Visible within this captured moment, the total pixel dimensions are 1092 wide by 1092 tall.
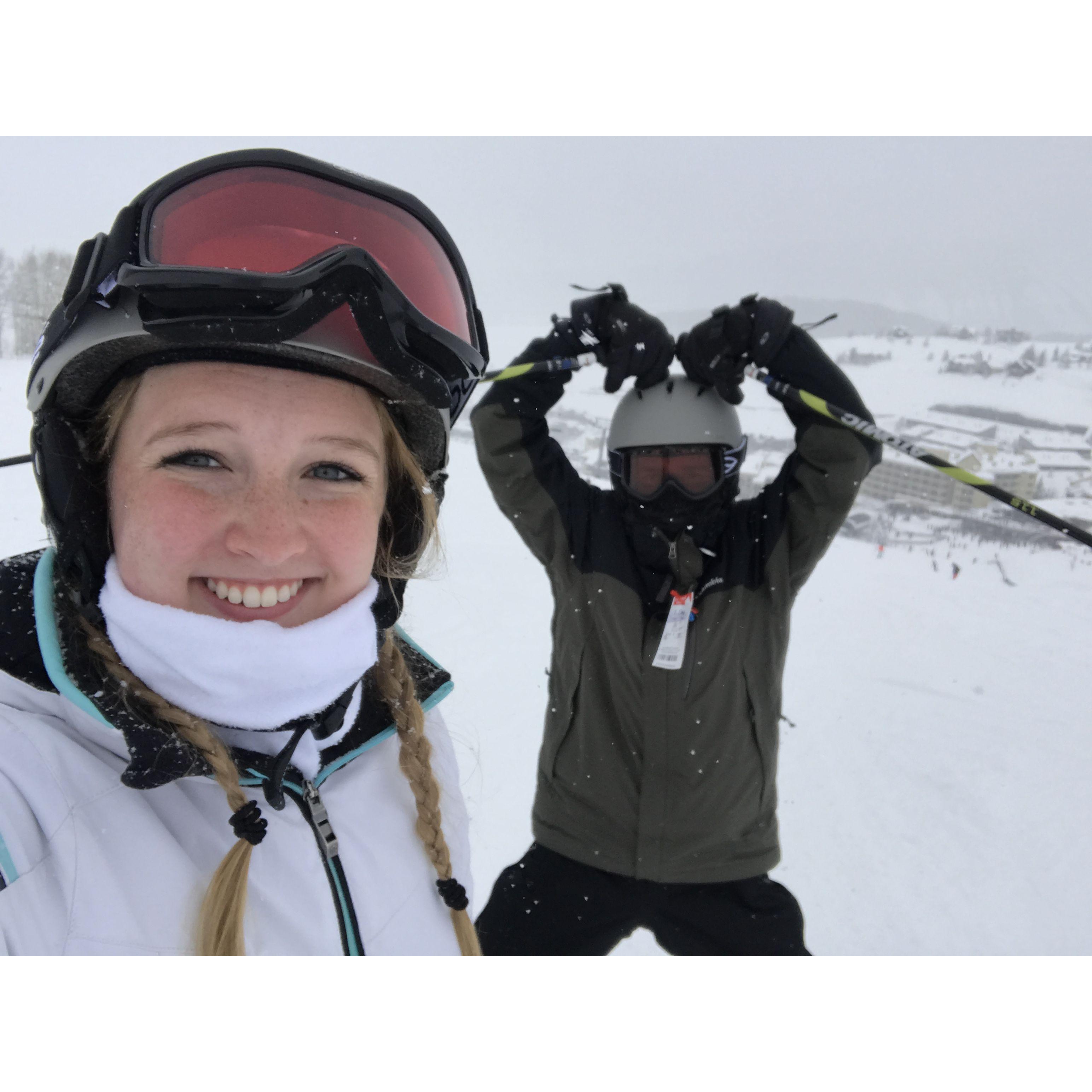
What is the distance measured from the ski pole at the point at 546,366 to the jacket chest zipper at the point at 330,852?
1659 millimetres

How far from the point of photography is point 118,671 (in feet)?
3.73

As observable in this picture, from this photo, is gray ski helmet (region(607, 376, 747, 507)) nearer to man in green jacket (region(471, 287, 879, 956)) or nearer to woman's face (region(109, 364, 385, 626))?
man in green jacket (region(471, 287, 879, 956))

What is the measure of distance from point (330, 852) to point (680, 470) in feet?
6.33

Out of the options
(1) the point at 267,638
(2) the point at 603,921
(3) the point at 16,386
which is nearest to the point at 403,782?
(1) the point at 267,638

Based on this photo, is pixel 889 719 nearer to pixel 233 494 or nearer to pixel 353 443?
pixel 353 443

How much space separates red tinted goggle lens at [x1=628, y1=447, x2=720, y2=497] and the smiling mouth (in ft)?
5.48

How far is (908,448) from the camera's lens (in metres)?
2.46

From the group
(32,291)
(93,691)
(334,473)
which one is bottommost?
(93,691)

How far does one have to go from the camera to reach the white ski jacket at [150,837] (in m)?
1.01

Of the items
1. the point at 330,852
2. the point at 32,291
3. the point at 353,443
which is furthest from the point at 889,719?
the point at 32,291

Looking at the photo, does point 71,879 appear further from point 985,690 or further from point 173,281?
point 985,690

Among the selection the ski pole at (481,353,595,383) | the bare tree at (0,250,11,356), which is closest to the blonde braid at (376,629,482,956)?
the ski pole at (481,353,595,383)

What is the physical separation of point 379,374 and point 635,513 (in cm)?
145

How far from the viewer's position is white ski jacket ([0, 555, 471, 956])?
101cm
